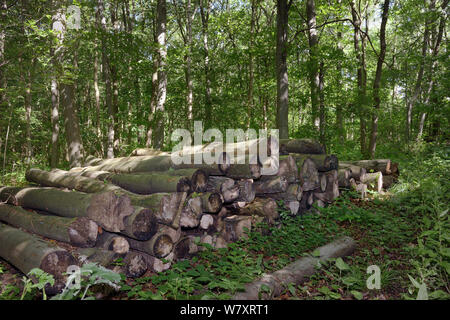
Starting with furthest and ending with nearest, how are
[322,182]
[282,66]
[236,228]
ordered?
[282,66] < [322,182] < [236,228]

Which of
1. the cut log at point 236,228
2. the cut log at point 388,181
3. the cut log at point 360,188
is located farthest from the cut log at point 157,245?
the cut log at point 388,181

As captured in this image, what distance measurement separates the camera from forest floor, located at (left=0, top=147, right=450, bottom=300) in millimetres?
3227

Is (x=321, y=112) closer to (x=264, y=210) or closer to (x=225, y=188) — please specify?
(x=264, y=210)

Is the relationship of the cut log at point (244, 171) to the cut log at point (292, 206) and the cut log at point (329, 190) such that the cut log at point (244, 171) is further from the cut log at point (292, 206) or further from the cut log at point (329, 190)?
the cut log at point (329, 190)

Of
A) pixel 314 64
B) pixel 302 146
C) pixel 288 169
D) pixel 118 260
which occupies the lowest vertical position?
pixel 118 260

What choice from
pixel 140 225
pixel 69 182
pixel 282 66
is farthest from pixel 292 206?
pixel 282 66

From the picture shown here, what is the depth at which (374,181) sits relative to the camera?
7977 mm

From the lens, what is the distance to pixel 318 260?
157 inches

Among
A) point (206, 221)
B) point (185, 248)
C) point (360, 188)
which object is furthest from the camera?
point (360, 188)

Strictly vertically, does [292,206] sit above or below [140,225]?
below

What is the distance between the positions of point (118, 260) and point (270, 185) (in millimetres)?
3157

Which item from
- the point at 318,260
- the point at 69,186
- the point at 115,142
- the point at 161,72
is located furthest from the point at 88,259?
the point at 115,142
